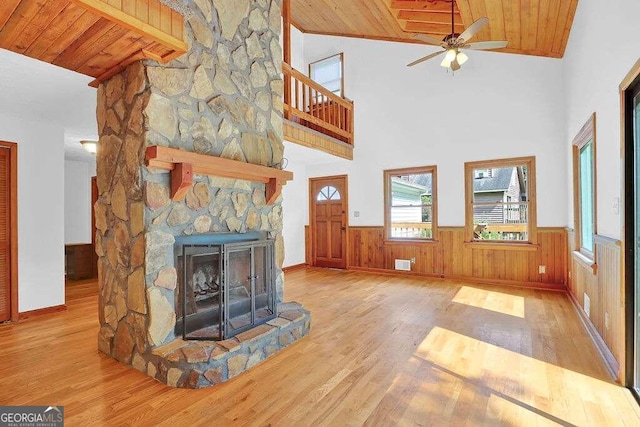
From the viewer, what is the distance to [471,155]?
5516 millimetres

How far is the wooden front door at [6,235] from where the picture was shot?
3629 mm

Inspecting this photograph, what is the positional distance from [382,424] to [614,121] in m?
2.70

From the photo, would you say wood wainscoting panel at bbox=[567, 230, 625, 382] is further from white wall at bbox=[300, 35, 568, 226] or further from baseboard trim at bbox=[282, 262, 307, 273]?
baseboard trim at bbox=[282, 262, 307, 273]

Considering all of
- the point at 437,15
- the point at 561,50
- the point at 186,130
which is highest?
the point at 437,15

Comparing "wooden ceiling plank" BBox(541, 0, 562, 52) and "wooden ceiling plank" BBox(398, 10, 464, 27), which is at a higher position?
"wooden ceiling plank" BBox(398, 10, 464, 27)

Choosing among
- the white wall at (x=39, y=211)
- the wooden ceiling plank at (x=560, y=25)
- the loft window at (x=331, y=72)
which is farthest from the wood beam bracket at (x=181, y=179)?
the loft window at (x=331, y=72)

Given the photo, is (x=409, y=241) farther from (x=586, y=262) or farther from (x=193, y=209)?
(x=193, y=209)

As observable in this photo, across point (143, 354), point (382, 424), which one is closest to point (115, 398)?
point (143, 354)

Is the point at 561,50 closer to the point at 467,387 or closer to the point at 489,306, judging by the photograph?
the point at 489,306

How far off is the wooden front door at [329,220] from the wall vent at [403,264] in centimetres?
113

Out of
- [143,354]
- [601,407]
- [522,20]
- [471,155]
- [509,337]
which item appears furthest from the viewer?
[471,155]

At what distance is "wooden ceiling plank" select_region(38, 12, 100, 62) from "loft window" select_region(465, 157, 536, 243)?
532cm

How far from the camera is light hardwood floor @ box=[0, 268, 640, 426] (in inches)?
74.8

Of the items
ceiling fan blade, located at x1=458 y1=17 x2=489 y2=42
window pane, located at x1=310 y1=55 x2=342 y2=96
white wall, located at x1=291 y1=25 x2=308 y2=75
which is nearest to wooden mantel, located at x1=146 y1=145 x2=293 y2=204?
ceiling fan blade, located at x1=458 y1=17 x2=489 y2=42
